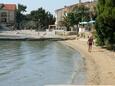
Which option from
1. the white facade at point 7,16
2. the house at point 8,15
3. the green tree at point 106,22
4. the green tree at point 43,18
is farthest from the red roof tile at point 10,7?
the green tree at point 106,22

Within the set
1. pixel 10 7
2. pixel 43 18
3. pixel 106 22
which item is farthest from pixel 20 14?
pixel 106 22

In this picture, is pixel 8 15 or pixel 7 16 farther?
pixel 8 15

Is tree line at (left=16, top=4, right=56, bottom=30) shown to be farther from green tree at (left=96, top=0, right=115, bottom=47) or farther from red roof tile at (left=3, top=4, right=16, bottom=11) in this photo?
green tree at (left=96, top=0, right=115, bottom=47)

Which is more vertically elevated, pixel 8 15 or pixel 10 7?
pixel 10 7

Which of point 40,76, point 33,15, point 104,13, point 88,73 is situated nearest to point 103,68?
point 88,73

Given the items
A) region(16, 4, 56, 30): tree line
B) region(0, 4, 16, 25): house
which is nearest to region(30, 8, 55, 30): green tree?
region(16, 4, 56, 30): tree line

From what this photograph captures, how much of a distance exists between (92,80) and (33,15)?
144330mm

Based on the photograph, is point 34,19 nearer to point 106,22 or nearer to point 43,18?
point 43,18

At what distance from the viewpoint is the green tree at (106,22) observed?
120ft

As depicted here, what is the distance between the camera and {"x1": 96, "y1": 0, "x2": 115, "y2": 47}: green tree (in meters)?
36.5

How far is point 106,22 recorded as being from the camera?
37.2 meters

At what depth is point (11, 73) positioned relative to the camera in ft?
83.3

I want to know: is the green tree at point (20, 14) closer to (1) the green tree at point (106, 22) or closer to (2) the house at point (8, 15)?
(2) the house at point (8, 15)

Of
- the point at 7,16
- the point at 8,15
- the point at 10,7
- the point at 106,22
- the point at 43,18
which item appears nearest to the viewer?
the point at 106,22
